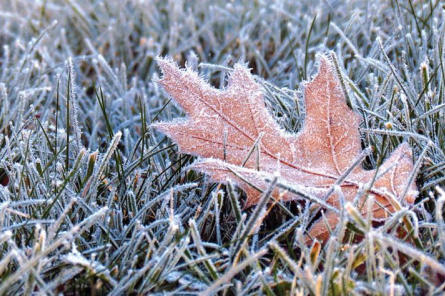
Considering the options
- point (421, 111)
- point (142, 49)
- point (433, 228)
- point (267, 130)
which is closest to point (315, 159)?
point (267, 130)

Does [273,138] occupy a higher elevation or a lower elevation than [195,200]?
higher

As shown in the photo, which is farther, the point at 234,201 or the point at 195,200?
the point at 195,200

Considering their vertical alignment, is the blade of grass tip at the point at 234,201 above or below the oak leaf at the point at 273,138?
below

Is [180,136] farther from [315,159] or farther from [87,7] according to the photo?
[87,7]

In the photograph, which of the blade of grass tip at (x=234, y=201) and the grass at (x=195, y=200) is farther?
the blade of grass tip at (x=234, y=201)
